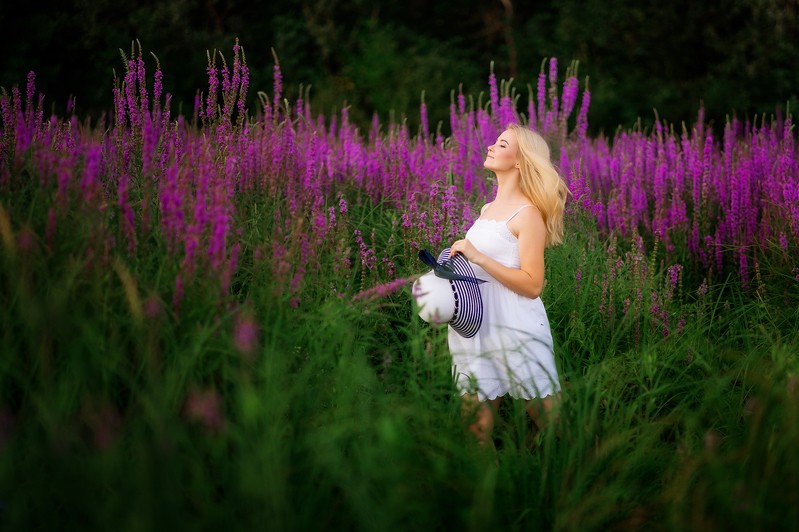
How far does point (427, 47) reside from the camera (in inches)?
805

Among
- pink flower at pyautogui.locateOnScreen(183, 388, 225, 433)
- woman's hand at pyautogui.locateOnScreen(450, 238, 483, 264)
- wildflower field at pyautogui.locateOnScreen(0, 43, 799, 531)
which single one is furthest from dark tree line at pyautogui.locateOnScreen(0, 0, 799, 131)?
pink flower at pyautogui.locateOnScreen(183, 388, 225, 433)

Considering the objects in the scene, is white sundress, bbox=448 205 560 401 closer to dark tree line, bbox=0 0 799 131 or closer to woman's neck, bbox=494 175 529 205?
woman's neck, bbox=494 175 529 205

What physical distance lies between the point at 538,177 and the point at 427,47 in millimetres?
18176

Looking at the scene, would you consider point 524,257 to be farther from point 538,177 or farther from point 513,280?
point 538,177

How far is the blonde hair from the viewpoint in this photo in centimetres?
313

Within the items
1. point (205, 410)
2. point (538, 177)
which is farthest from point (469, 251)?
point (205, 410)

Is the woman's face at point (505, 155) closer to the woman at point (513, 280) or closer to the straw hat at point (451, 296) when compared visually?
the woman at point (513, 280)

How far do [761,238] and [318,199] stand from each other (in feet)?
9.50

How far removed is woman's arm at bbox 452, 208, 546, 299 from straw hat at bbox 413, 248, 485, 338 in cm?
7

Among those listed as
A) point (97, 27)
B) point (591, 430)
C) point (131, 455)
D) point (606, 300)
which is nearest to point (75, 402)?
point (131, 455)

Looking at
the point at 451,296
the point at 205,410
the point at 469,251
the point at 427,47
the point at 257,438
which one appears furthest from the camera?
the point at 427,47

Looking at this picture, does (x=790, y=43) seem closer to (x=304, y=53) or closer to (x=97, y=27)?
(x=304, y=53)

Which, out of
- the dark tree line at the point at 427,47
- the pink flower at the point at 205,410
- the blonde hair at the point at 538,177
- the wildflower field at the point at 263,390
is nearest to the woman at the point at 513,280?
the blonde hair at the point at 538,177

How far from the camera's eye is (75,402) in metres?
2.07
